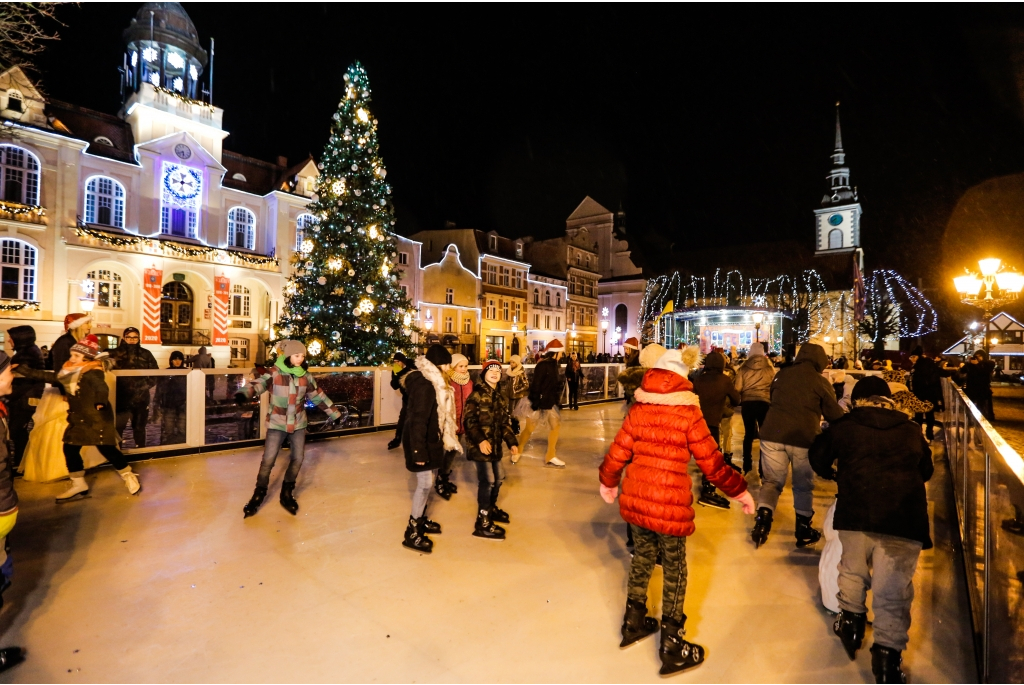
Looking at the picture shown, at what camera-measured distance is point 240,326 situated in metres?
26.8

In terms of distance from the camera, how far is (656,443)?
10.3 feet

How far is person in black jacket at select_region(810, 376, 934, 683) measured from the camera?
9.54 ft

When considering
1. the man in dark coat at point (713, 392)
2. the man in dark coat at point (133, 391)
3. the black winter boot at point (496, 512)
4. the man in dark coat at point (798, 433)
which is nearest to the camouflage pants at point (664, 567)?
the black winter boot at point (496, 512)

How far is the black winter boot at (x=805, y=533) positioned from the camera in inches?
194

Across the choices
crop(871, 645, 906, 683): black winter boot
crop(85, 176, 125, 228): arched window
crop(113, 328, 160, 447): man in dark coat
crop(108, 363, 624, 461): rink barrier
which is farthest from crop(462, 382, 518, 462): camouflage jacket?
crop(85, 176, 125, 228): arched window

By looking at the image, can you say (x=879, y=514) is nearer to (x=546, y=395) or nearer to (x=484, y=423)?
(x=484, y=423)

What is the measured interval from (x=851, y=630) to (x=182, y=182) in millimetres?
29471

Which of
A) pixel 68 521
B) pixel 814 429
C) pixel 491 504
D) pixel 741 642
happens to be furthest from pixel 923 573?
pixel 68 521

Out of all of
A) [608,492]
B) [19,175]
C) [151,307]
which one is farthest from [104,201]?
[608,492]

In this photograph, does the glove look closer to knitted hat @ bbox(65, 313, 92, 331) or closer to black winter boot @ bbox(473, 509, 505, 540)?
black winter boot @ bbox(473, 509, 505, 540)

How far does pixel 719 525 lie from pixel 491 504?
247 centimetres

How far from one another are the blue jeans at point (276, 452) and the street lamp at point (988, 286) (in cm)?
1341

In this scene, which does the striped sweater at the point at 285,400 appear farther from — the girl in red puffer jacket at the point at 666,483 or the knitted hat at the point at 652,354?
the girl in red puffer jacket at the point at 666,483

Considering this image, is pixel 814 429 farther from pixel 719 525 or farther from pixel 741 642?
pixel 741 642
